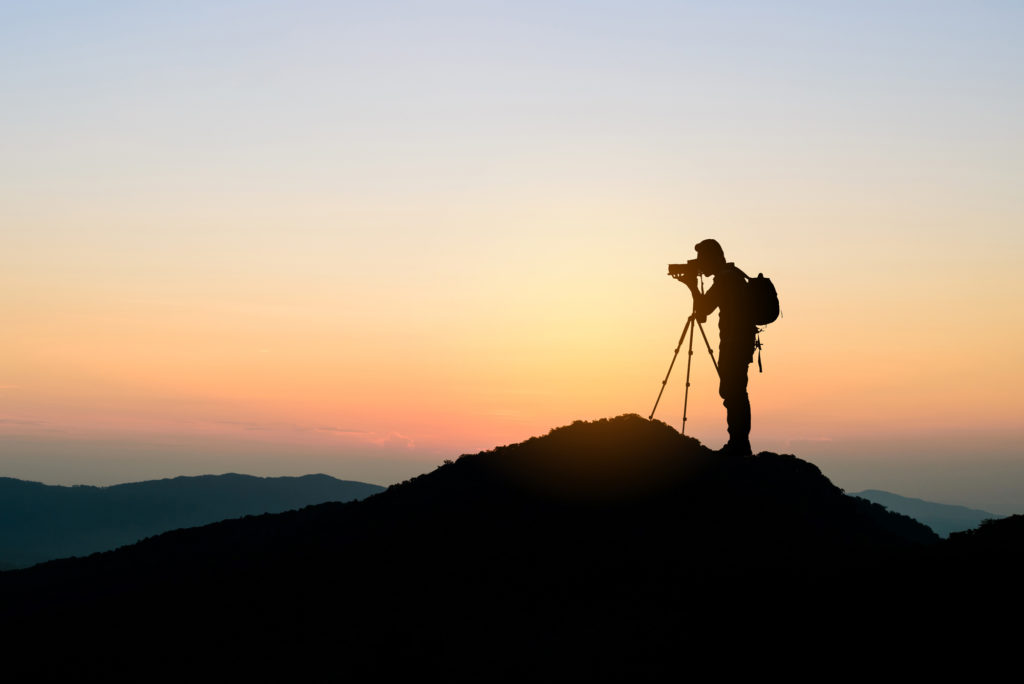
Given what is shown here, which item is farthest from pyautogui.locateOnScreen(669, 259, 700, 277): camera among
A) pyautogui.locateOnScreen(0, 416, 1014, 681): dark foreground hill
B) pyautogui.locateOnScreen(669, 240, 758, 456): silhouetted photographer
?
pyautogui.locateOnScreen(0, 416, 1014, 681): dark foreground hill

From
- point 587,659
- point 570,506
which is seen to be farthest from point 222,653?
point 570,506

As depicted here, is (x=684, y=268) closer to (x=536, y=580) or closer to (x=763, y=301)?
(x=763, y=301)

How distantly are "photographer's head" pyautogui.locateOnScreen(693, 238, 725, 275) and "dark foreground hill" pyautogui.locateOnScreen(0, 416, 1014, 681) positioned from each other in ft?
12.4

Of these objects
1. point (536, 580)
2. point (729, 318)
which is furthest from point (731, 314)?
point (536, 580)

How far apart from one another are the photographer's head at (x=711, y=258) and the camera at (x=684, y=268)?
11cm

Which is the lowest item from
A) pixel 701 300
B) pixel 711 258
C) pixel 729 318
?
pixel 729 318

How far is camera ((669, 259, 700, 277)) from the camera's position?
66.1ft

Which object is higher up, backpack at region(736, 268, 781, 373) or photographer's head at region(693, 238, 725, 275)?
photographer's head at region(693, 238, 725, 275)

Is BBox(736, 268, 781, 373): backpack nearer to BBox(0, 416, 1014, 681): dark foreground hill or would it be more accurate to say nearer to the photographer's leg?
the photographer's leg

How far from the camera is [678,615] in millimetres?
13008

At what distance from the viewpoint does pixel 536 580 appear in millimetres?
14656

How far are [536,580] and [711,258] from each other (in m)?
9.04

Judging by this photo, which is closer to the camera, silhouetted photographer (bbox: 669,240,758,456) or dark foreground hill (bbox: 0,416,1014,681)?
dark foreground hill (bbox: 0,416,1014,681)

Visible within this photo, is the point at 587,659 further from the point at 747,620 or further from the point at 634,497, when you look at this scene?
the point at 634,497
